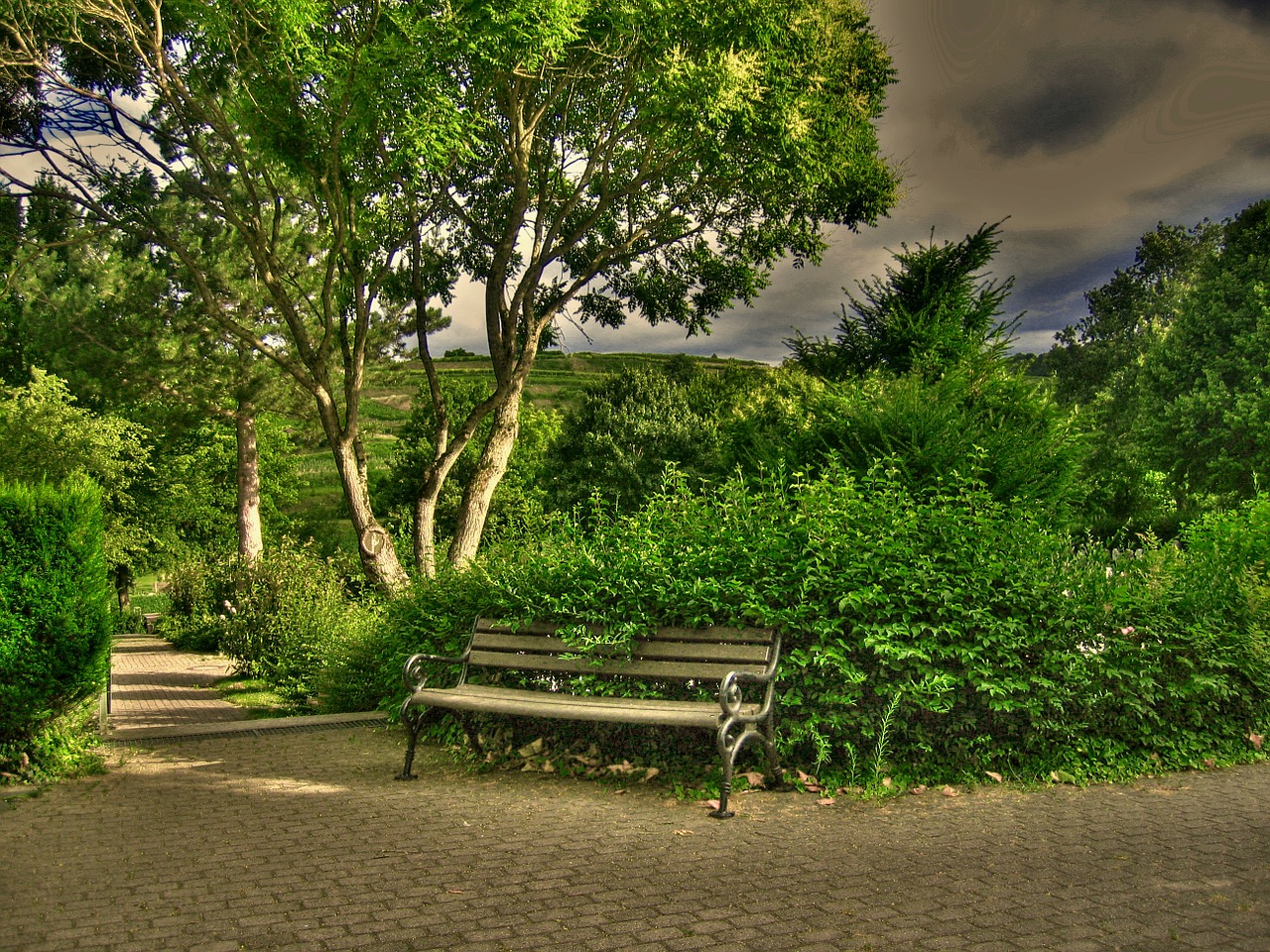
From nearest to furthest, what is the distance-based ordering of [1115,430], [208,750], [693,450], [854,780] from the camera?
[854,780] < [208,750] < [693,450] < [1115,430]

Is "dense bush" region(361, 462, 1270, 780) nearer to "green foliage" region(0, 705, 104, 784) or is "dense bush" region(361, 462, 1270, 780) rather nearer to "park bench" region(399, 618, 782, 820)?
"park bench" region(399, 618, 782, 820)

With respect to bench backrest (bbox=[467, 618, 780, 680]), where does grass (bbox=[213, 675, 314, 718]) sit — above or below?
below

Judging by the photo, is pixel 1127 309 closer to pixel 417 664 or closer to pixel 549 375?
pixel 549 375

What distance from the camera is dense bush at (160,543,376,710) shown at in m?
11.3

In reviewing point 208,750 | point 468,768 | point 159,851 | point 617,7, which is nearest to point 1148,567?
point 468,768

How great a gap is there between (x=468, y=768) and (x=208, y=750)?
92.8 inches

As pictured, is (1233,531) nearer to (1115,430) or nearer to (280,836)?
(280,836)

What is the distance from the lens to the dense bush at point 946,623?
229 inches

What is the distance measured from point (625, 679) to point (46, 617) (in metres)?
3.65

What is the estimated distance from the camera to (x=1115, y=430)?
3828 centimetres

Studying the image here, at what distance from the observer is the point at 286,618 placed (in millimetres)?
14086

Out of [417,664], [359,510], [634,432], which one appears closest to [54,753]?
[417,664]

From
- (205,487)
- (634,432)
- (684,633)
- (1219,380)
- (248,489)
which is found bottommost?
(684,633)

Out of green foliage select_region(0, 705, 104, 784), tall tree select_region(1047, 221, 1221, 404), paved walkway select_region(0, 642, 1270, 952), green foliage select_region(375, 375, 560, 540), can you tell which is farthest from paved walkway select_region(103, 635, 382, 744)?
tall tree select_region(1047, 221, 1221, 404)
